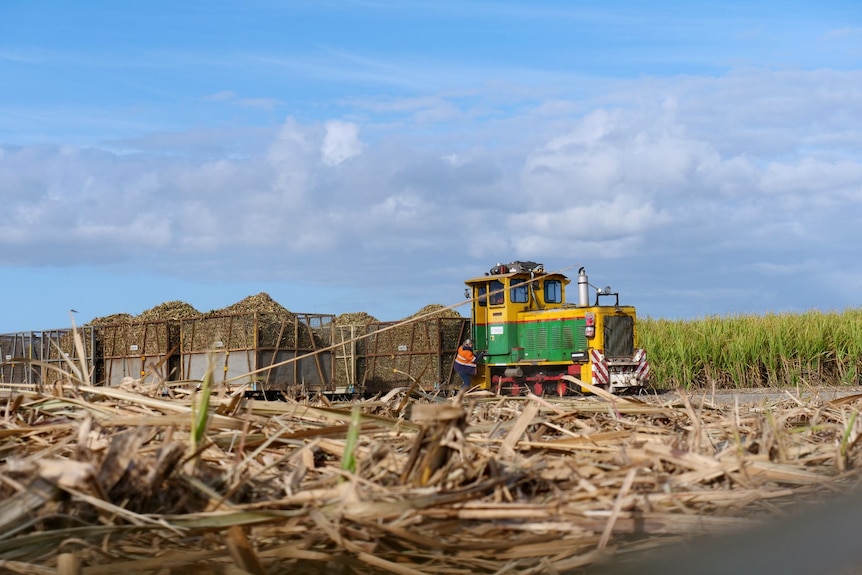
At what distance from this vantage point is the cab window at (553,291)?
21594 millimetres

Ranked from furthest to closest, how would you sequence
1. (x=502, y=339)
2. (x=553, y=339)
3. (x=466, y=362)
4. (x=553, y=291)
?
(x=553, y=291)
(x=502, y=339)
(x=466, y=362)
(x=553, y=339)

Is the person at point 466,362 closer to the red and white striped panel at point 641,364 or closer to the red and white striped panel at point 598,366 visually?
the red and white striped panel at point 598,366

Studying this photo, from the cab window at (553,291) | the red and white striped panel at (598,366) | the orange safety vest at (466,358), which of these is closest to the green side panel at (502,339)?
the orange safety vest at (466,358)

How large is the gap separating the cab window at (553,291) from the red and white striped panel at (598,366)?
2029mm

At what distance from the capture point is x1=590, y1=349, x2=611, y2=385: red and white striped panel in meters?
20.2

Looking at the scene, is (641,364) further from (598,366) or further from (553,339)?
(553,339)

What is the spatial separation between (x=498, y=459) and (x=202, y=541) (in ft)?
1.55

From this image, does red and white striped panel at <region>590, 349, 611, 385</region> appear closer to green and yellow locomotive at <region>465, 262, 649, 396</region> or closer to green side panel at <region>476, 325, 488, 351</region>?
green and yellow locomotive at <region>465, 262, 649, 396</region>

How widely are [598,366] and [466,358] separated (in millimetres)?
3095

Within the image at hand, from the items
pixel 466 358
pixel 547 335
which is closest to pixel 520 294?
pixel 547 335

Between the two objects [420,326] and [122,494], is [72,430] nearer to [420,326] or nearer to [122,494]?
[122,494]

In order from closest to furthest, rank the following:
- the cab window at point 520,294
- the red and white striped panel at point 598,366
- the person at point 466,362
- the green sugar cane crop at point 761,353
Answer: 1. the red and white striped panel at point 598,366
2. the cab window at point 520,294
3. the person at point 466,362
4. the green sugar cane crop at point 761,353

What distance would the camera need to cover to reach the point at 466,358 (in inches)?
827

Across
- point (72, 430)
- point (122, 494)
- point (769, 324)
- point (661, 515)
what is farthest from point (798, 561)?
point (769, 324)
